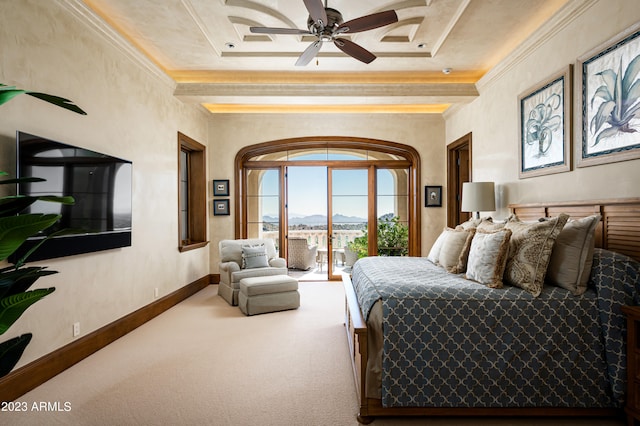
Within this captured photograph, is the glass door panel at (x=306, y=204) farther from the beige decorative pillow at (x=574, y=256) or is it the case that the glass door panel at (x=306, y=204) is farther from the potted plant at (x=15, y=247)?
the potted plant at (x=15, y=247)

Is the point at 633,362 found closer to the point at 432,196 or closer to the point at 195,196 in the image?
the point at 432,196

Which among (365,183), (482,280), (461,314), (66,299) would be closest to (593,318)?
(482,280)

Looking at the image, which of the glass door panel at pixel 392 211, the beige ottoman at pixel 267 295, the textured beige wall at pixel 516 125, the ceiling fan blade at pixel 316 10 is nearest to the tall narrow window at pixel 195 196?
the beige ottoman at pixel 267 295

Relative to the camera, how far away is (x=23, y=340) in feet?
3.73

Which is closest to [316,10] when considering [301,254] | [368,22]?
[368,22]

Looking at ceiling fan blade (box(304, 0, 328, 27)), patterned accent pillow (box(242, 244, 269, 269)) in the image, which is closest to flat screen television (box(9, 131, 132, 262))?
patterned accent pillow (box(242, 244, 269, 269))

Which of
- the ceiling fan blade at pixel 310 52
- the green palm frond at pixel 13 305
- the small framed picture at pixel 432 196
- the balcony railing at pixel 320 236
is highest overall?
the ceiling fan blade at pixel 310 52

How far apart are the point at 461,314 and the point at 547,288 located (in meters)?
0.63

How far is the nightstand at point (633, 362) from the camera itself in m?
1.95

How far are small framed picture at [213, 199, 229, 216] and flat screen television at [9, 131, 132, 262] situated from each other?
2503mm

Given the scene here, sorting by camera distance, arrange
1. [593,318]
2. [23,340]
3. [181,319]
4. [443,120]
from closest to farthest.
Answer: [23,340] → [593,318] → [181,319] → [443,120]

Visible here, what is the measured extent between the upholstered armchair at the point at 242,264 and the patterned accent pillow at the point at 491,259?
3.01 meters

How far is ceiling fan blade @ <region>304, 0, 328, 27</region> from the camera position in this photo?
249 centimetres

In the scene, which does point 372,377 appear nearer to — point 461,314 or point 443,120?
point 461,314
